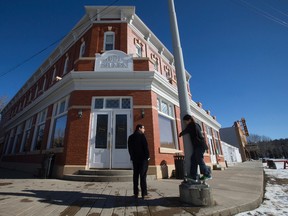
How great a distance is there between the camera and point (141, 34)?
43.3 ft

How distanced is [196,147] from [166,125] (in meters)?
5.87

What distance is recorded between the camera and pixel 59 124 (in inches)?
367

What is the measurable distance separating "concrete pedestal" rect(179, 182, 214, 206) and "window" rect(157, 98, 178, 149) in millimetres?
5076

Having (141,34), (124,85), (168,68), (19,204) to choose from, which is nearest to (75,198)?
(19,204)

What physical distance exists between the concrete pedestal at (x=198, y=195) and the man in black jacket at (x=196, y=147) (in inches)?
8.0

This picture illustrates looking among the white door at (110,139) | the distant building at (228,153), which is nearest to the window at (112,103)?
the white door at (110,139)

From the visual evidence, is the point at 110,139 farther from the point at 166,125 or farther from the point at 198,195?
the point at 198,195

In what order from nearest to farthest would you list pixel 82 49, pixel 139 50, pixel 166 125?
pixel 166 125, pixel 82 49, pixel 139 50

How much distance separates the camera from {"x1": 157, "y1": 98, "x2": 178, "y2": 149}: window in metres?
8.96

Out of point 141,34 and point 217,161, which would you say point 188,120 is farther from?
point 217,161

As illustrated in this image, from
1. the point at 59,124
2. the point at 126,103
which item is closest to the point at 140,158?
the point at 126,103

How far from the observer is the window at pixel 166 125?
29.4 feet

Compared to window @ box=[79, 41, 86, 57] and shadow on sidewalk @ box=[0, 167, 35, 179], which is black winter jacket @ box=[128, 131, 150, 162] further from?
window @ box=[79, 41, 86, 57]

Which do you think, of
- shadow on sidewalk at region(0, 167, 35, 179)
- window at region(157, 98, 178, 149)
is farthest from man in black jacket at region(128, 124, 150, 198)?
shadow on sidewalk at region(0, 167, 35, 179)
